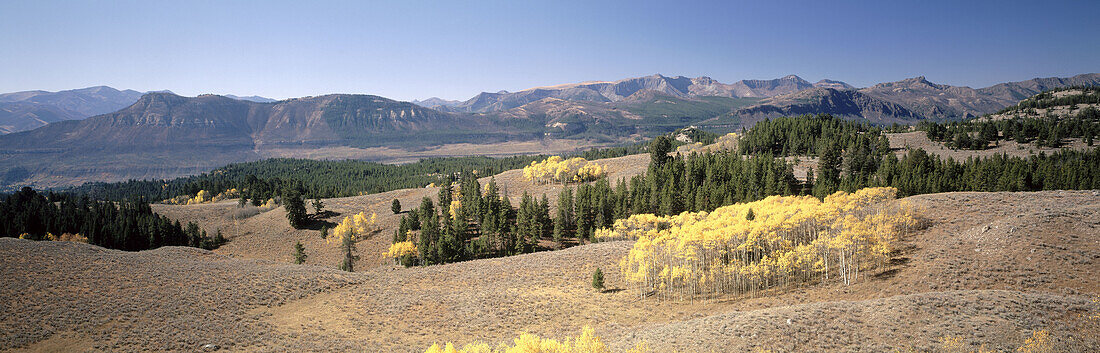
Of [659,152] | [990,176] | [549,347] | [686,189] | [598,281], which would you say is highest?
[659,152]

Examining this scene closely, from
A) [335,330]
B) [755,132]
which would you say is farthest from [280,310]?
[755,132]

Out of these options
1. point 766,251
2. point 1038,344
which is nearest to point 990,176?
point 766,251

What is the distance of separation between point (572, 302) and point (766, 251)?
1169 inches

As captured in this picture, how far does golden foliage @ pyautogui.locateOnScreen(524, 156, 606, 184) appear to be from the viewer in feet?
541

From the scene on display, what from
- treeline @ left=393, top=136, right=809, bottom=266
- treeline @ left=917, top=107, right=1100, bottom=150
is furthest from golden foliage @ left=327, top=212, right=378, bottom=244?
treeline @ left=917, top=107, right=1100, bottom=150

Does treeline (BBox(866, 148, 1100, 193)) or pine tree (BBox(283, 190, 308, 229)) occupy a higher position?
treeline (BBox(866, 148, 1100, 193))

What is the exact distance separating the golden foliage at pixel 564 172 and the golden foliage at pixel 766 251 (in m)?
101

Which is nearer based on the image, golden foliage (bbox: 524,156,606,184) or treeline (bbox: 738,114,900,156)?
treeline (bbox: 738,114,900,156)

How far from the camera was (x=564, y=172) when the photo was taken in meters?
165

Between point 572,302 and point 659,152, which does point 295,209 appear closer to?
point 572,302

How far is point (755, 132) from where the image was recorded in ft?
598

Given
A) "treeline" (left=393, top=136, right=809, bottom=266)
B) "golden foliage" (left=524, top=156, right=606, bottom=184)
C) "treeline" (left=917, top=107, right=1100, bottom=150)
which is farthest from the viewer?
"golden foliage" (left=524, top=156, right=606, bottom=184)

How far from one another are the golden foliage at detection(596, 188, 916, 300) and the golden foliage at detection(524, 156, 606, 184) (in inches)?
3993

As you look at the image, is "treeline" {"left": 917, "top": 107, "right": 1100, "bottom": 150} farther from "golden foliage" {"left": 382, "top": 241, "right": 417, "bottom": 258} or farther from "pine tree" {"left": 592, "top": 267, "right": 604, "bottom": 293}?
"golden foliage" {"left": 382, "top": 241, "right": 417, "bottom": 258}
